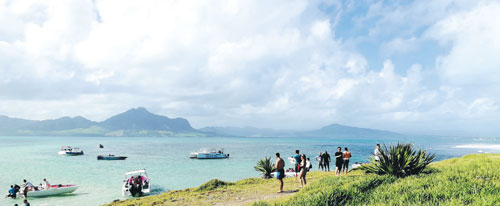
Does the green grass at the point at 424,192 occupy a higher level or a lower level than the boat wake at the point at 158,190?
higher

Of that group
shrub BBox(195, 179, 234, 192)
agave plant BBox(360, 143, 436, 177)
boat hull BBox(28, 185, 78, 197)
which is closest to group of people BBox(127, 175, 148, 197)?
boat hull BBox(28, 185, 78, 197)

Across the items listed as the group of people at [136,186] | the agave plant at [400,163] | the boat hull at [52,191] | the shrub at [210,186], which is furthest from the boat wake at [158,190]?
the agave plant at [400,163]

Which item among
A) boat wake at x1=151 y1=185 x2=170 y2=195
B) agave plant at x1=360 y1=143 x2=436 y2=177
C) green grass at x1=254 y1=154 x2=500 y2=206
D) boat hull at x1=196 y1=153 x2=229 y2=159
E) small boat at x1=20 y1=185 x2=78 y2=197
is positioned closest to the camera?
green grass at x1=254 y1=154 x2=500 y2=206

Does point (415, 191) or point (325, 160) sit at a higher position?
point (415, 191)

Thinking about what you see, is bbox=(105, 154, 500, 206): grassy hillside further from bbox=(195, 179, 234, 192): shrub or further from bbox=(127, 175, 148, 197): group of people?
Answer: bbox=(127, 175, 148, 197): group of people

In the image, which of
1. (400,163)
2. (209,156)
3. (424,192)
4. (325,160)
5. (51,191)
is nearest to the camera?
(424,192)

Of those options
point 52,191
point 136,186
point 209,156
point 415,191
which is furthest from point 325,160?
point 209,156

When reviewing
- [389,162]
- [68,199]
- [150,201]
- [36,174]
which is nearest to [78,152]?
[36,174]

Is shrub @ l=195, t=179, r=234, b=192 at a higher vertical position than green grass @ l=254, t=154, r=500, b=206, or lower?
lower

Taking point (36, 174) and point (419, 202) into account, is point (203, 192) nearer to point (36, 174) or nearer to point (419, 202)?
point (419, 202)

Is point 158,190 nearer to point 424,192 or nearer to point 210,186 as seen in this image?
point 210,186

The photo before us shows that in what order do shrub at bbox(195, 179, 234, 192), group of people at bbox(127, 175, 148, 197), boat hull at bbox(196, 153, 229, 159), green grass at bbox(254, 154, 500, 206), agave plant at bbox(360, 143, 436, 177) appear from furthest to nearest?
1. boat hull at bbox(196, 153, 229, 159)
2. group of people at bbox(127, 175, 148, 197)
3. shrub at bbox(195, 179, 234, 192)
4. agave plant at bbox(360, 143, 436, 177)
5. green grass at bbox(254, 154, 500, 206)

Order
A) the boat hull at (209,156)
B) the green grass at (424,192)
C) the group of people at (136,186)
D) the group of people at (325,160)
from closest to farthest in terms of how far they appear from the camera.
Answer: the green grass at (424,192) < the group of people at (136,186) < the group of people at (325,160) < the boat hull at (209,156)

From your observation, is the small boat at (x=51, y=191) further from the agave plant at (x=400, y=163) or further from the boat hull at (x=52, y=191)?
the agave plant at (x=400, y=163)
